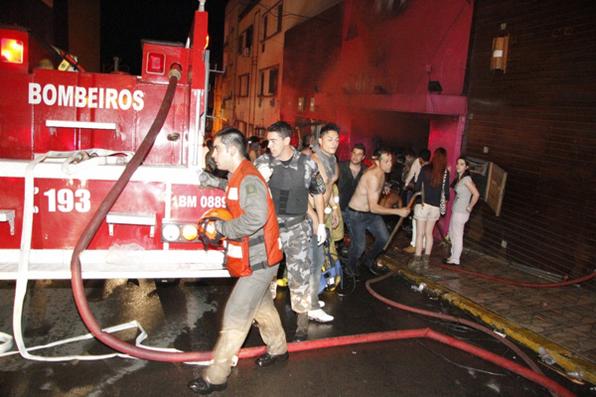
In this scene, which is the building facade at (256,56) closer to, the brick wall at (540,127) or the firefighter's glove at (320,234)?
the brick wall at (540,127)

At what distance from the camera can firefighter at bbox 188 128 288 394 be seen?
10.5 ft

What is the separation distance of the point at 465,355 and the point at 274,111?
65.5ft

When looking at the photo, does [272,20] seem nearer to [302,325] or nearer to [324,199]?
A: [324,199]

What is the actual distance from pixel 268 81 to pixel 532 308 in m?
21.4

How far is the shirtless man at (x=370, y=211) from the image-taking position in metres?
5.91

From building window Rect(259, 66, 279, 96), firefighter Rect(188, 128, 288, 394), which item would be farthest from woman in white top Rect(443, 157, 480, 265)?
building window Rect(259, 66, 279, 96)

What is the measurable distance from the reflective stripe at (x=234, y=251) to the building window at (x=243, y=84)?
27.9 m

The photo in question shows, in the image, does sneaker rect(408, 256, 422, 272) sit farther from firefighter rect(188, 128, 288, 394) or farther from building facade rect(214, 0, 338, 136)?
building facade rect(214, 0, 338, 136)

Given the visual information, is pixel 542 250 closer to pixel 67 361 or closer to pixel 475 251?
pixel 475 251

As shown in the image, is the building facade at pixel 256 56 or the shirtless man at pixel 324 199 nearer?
the shirtless man at pixel 324 199

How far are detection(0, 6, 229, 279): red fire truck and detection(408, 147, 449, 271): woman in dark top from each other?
413cm

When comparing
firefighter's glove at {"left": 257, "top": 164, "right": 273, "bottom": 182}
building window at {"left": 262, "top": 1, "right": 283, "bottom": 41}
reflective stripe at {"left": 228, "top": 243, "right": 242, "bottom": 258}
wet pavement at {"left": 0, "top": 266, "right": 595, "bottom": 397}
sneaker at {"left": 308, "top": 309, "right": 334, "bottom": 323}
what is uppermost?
building window at {"left": 262, "top": 1, "right": 283, "bottom": 41}

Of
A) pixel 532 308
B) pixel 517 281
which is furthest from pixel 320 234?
pixel 517 281

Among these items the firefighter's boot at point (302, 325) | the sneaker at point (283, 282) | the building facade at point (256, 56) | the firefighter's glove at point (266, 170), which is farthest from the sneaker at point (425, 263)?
the building facade at point (256, 56)
